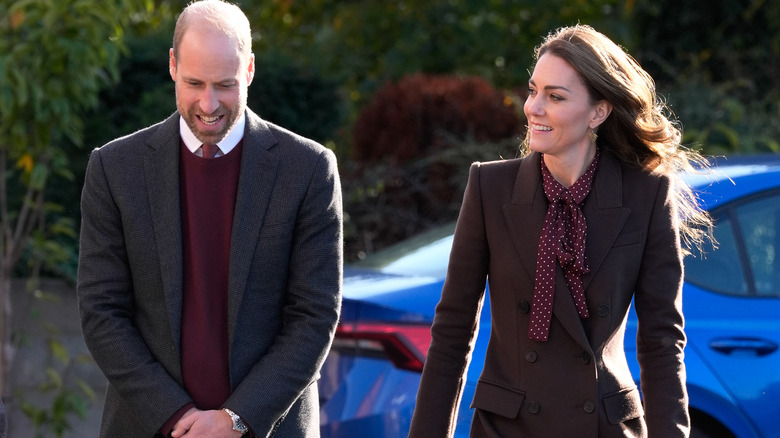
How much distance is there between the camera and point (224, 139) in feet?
9.95

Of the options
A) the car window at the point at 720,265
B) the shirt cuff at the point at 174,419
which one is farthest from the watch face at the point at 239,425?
the car window at the point at 720,265

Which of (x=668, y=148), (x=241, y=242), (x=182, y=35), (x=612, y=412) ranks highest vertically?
(x=182, y=35)

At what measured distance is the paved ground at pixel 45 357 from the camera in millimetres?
6508

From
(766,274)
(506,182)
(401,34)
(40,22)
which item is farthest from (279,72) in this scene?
(506,182)

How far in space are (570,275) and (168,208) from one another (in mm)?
1047

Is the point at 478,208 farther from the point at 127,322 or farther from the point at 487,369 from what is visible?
the point at 127,322

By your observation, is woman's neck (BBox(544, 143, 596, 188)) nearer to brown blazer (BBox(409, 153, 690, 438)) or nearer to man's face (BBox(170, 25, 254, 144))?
brown blazer (BBox(409, 153, 690, 438))

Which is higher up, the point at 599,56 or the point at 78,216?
the point at 599,56

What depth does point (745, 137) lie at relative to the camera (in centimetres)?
853

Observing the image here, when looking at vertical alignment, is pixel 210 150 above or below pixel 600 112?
below

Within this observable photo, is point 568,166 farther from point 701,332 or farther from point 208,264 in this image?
point 701,332

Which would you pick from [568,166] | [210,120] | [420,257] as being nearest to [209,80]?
[210,120]

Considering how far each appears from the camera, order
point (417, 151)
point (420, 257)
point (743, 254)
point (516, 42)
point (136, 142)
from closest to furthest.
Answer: point (136, 142) < point (743, 254) < point (420, 257) < point (417, 151) < point (516, 42)

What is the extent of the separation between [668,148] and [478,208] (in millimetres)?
567
